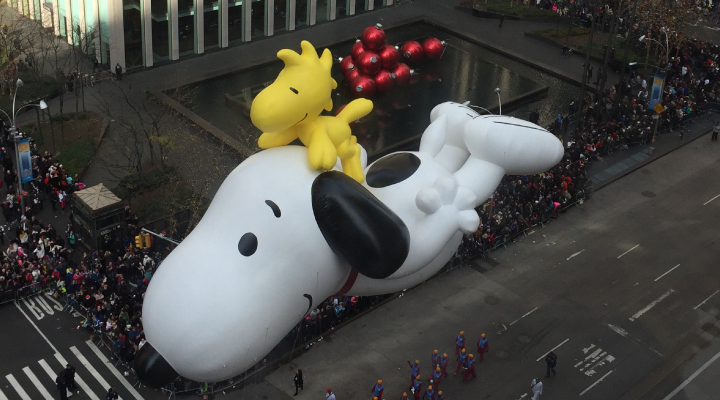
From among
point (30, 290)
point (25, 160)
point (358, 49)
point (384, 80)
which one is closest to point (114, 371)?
point (30, 290)

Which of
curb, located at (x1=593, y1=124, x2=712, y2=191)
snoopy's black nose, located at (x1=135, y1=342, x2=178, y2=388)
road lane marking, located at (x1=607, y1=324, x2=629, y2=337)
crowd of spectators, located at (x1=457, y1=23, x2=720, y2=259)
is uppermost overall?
snoopy's black nose, located at (x1=135, y1=342, x2=178, y2=388)

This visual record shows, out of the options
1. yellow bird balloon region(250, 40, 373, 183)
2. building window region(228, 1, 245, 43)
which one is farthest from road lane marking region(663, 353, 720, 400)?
building window region(228, 1, 245, 43)

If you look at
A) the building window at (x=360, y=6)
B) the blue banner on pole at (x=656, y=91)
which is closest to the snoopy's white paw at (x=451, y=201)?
the blue banner on pole at (x=656, y=91)

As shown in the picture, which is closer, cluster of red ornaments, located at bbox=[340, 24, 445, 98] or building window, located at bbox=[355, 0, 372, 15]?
cluster of red ornaments, located at bbox=[340, 24, 445, 98]

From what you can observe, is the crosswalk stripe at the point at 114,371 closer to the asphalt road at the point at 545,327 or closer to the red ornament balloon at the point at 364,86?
the asphalt road at the point at 545,327

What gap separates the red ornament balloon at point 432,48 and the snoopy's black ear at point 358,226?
37281 mm

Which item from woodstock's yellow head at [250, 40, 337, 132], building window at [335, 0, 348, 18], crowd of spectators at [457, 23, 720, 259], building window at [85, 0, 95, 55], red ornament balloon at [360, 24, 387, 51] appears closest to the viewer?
woodstock's yellow head at [250, 40, 337, 132]

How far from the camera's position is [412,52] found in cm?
5284

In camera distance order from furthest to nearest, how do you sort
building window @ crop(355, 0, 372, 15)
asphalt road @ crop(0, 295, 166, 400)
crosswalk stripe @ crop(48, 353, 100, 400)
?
building window @ crop(355, 0, 372, 15) → asphalt road @ crop(0, 295, 166, 400) → crosswalk stripe @ crop(48, 353, 100, 400)

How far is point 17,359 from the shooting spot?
106 feet

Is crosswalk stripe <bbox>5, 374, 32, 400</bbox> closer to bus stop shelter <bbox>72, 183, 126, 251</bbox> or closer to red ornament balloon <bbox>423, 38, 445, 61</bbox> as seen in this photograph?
bus stop shelter <bbox>72, 183, 126, 251</bbox>

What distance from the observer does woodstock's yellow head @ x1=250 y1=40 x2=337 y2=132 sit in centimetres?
1802

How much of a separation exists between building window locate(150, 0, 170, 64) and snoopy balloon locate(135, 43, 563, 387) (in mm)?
35255

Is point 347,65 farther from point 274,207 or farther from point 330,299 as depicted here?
point 274,207
